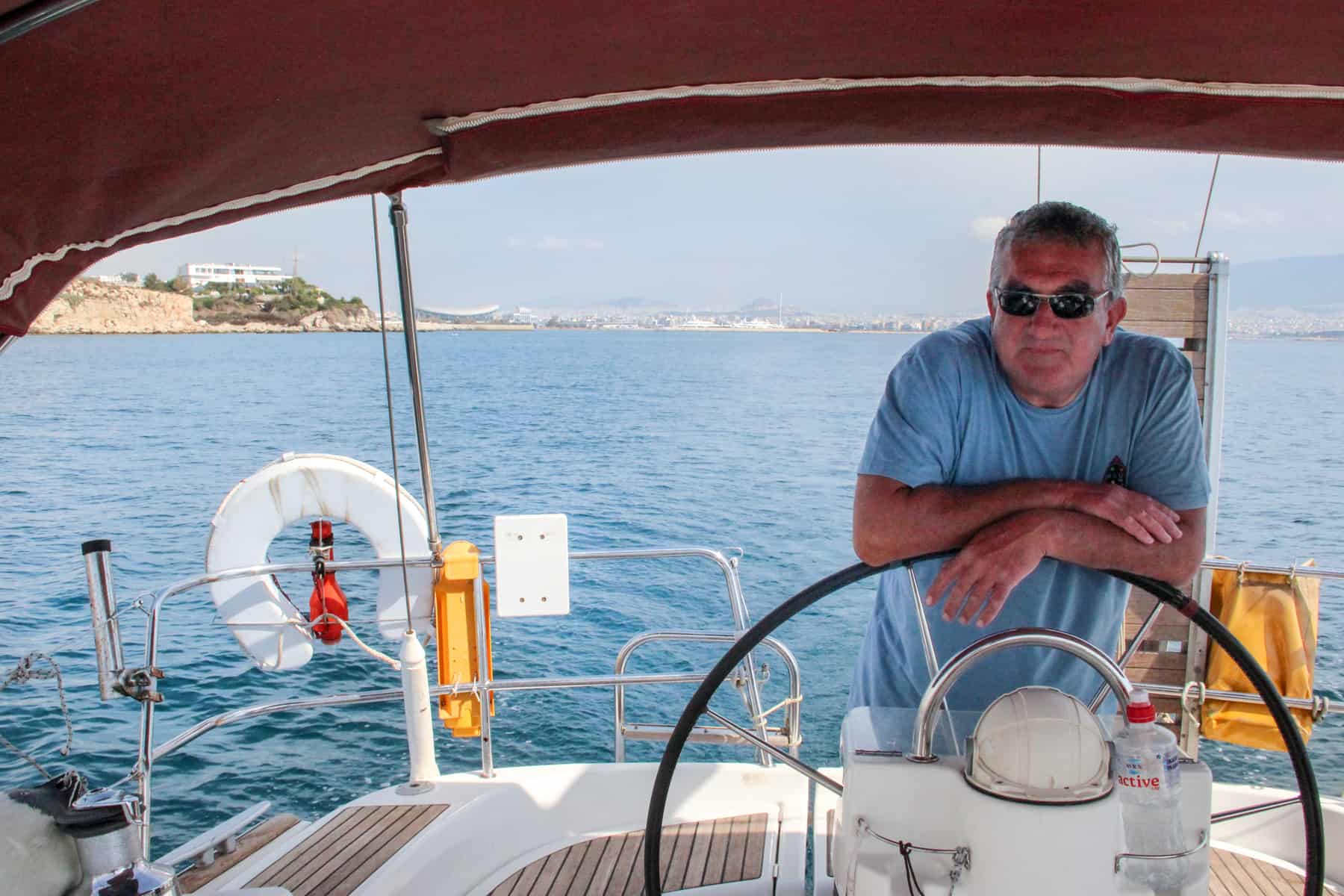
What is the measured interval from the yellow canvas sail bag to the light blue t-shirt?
2247mm

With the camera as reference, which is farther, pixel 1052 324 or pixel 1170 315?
pixel 1170 315

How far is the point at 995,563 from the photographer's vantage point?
130 centimetres

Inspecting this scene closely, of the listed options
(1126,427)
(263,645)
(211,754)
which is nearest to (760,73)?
(1126,427)

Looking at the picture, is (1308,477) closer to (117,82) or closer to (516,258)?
(117,82)

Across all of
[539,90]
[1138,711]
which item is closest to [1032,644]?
[1138,711]

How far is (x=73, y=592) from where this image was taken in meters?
10.4

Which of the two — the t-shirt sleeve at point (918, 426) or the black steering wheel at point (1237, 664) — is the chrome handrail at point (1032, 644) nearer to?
the black steering wheel at point (1237, 664)

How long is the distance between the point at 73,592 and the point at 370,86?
36.3 ft

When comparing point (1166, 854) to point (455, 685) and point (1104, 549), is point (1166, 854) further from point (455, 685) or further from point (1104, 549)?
point (455, 685)

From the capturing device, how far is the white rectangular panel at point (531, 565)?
9.80 ft

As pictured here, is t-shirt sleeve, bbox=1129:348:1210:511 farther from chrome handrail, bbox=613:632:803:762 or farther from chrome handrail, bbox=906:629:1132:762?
chrome handrail, bbox=613:632:803:762

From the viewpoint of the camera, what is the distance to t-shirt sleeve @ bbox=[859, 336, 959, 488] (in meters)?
1.44

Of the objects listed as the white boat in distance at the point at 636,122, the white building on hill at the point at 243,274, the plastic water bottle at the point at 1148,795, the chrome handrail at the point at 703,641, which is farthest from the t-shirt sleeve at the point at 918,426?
the white building on hill at the point at 243,274

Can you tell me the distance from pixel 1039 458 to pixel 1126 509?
0.61 feet
